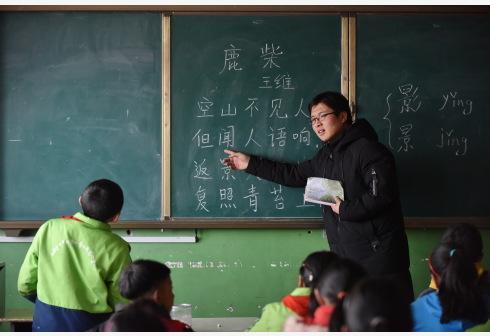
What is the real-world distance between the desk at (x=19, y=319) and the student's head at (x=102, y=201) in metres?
1.35

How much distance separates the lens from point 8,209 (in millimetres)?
4074

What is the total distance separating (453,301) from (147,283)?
1083 millimetres

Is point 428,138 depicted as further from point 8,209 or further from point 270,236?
point 8,209

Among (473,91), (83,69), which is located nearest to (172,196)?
(83,69)

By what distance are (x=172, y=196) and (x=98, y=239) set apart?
54.3 inches

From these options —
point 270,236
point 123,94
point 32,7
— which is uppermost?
point 32,7

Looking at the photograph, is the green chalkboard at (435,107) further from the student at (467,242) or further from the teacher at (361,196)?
the student at (467,242)

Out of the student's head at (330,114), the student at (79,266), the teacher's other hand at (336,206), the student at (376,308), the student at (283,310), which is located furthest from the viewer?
the student's head at (330,114)

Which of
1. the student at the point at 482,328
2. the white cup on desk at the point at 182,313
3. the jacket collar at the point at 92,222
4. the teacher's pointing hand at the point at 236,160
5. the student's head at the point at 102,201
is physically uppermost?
the teacher's pointing hand at the point at 236,160

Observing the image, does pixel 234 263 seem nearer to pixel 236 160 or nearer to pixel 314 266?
pixel 236 160

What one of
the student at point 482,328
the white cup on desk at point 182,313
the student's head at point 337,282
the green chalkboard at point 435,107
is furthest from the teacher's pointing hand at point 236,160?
the student's head at point 337,282

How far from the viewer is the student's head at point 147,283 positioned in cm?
236

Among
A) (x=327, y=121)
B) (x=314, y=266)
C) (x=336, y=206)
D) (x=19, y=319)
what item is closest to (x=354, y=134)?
(x=327, y=121)

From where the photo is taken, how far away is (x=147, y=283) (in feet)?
7.75
